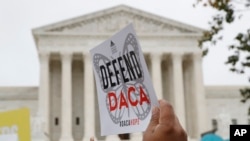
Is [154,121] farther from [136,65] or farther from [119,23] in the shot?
[119,23]

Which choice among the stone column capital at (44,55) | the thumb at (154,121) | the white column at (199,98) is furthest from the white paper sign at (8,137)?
the white column at (199,98)

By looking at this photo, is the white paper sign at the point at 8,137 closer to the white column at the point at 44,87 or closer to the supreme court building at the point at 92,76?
the white column at the point at 44,87

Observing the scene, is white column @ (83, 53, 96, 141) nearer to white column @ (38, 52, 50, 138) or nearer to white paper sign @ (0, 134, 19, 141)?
white column @ (38, 52, 50, 138)

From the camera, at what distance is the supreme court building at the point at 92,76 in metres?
60.7

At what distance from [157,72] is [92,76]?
25.3 ft

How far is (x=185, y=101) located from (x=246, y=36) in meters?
50.1

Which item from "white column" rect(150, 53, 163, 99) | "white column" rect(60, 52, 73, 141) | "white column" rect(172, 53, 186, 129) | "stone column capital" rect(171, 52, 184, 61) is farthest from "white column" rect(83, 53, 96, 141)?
"stone column capital" rect(171, 52, 184, 61)

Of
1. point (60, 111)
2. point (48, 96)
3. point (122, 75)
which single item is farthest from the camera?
point (60, 111)

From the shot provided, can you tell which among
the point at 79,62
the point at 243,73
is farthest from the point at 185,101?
the point at 243,73

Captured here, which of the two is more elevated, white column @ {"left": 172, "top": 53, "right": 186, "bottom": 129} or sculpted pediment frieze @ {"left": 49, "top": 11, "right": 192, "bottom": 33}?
sculpted pediment frieze @ {"left": 49, "top": 11, "right": 192, "bottom": 33}

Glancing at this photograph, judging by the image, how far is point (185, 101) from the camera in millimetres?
65438

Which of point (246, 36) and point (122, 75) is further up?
point (246, 36)

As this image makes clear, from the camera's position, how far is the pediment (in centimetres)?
6234

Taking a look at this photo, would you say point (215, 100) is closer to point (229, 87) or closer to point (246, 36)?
point (229, 87)
